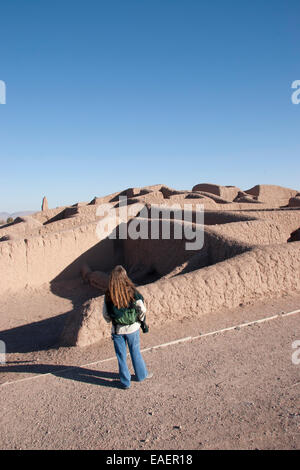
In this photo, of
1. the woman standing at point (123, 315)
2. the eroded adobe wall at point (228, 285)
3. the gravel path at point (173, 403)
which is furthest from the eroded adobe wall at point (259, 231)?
the woman standing at point (123, 315)

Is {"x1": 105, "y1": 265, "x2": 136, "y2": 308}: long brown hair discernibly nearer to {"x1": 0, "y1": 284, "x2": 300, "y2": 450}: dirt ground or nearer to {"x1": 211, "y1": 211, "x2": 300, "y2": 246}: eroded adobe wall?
{"x1": 0, "y1": 284, "x2": 300, "y2": 450}: dirt ground

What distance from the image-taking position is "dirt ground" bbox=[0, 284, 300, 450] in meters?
2.66

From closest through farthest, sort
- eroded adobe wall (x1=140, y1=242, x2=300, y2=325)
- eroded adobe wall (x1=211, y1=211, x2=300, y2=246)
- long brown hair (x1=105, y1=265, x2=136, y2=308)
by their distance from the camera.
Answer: long brown hair (x1=105, y1=265, x2=136, y2=308), eroded adobe wall (x1=140, y1=242, x2=300, y2=325), eroded adobe wall (x1=211, y1=211, x2=300, y2=246)

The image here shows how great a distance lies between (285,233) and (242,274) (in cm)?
401

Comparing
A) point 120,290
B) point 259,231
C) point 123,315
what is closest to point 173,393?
point 123,315

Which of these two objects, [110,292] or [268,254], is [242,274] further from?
[110,292]

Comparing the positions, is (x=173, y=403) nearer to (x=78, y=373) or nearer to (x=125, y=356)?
(x=125, y=356)

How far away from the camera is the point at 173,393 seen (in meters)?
3.25

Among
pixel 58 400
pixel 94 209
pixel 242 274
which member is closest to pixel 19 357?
pixel 58 400

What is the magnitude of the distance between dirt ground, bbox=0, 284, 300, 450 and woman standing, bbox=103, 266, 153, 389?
264 mm

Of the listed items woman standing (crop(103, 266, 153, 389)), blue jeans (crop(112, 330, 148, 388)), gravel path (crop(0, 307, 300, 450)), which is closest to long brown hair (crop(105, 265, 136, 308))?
woman standing (crop(103, 266, 153, 389))

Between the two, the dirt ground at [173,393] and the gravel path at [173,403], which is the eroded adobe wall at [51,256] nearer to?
the dirt ground at [173,393]

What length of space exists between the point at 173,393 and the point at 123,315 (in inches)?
32.3

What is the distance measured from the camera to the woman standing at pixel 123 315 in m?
3.39
